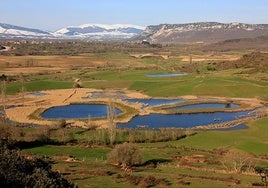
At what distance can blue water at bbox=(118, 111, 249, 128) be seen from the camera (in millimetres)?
57469

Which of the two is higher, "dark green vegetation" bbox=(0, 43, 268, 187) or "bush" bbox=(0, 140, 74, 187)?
"bush" bbox=(0, 140, 74, 187)

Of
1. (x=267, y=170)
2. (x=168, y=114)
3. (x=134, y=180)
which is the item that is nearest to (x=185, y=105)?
(x=168, y=114)

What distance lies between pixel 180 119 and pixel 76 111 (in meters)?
16.0

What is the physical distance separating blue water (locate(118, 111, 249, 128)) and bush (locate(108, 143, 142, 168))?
23226mm

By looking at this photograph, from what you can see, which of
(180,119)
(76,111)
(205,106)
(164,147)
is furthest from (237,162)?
(205,106)

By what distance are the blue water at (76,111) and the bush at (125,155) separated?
30.2 meters

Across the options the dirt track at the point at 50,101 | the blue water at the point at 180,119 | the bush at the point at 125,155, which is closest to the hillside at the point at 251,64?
the dirt track at the point at 50,101

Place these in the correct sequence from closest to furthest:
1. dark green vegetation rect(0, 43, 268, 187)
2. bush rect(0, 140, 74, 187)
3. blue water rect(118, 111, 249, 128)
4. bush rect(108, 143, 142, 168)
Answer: bush rect(0, 140, 74, 187) < dark green vegetation rect(0, 43, 268, 187) < bush rect(108, 143, 142, 168) < blue water rect(118, 111, 249, 128)

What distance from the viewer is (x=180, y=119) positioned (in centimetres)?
6150

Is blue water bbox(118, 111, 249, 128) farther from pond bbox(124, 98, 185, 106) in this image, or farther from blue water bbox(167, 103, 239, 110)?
pond bbox(124, 98, 185, 106)

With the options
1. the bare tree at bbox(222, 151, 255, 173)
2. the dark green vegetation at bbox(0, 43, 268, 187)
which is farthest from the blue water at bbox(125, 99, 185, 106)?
the bare tree at bbox(222, 151, 255, 173)

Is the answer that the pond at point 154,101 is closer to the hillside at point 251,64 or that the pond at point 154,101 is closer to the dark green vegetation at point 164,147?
the dark green vegetation at point 164,147

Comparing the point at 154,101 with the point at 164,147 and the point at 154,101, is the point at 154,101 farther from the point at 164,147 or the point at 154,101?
the point at 164,147

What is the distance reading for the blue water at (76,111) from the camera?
64.0 meters
